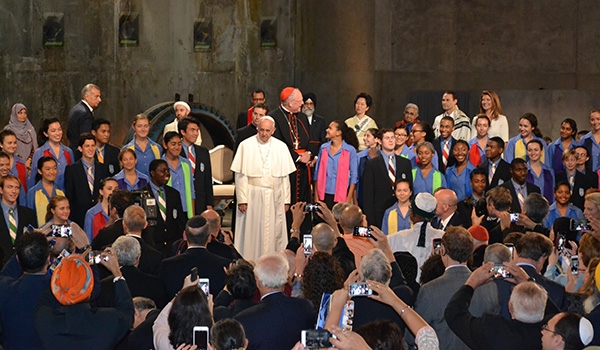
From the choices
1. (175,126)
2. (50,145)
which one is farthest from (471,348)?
(175,126)

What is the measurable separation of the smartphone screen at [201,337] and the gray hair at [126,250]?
1.89m

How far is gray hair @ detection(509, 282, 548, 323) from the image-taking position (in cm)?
526

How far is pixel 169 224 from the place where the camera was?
9.77 meters

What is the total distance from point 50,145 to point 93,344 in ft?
18.4

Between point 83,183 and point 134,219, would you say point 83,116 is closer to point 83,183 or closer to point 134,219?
point 83,183

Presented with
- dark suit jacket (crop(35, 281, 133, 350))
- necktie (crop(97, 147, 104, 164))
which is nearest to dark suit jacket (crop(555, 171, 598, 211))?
necktie (crop(97, 147, 104, 164))

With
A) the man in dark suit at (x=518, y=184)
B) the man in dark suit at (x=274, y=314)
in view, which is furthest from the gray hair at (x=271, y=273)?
the man in dark suit at (x=518, y=184)

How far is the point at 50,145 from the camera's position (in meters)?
10.8

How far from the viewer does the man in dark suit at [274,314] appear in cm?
550

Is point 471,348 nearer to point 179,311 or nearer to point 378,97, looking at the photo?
point 179,311

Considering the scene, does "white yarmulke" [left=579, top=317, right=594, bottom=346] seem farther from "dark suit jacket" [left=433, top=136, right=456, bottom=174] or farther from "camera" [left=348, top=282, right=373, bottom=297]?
"dark suit jacket" [left=433, top=136, right=456, bottom=174]

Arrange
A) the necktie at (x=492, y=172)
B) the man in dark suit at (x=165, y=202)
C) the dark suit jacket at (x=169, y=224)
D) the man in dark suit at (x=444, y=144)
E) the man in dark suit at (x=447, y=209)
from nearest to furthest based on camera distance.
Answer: the man in dark suit at (x=447, y=209) < the dark suit jacket at (x=169, y=224) < the man in dark suit at (x=165, y=202) < the necktie at (x=492, y=172) < the man in dark suit at (x=444, y=144)

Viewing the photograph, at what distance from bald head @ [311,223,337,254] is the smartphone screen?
7.11 feet

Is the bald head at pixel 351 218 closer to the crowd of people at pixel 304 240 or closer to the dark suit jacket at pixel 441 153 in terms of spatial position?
the crowd of people at pixel 304 240
